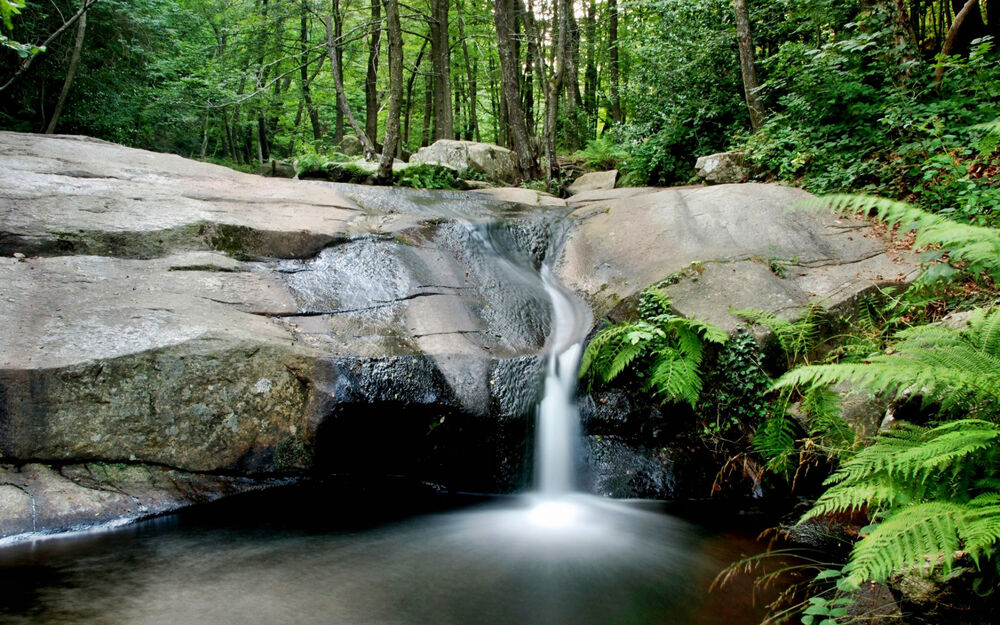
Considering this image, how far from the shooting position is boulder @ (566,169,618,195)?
42.3 ft

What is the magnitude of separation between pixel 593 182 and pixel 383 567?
36.2ft

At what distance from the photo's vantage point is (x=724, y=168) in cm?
1016

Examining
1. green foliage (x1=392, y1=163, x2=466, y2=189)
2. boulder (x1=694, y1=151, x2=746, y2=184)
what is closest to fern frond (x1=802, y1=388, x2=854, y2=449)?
boulder (x1=694, y1=151, x2=746, y2=184)

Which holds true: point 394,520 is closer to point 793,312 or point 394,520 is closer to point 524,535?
point 524,535

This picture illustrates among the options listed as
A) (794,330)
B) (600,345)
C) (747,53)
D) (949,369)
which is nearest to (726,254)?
(794,330)

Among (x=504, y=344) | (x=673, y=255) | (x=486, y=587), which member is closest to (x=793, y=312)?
(x=673, y=255)

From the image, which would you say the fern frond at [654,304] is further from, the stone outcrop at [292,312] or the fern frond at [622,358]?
the fern frond at [622,358]

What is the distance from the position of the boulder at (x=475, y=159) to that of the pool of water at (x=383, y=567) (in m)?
9.34

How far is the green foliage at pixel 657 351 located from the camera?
519 cm

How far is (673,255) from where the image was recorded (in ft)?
22.9

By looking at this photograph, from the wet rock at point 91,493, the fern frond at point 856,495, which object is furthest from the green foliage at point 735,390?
the wet rock at point 91,493

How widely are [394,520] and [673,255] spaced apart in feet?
14.6

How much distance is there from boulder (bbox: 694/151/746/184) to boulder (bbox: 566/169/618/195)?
106 inches

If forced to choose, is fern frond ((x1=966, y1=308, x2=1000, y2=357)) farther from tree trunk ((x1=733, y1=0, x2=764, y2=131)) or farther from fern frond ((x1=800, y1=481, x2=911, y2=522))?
tree trunk ((x1=733, y1=0, x2=764, y2=131))
